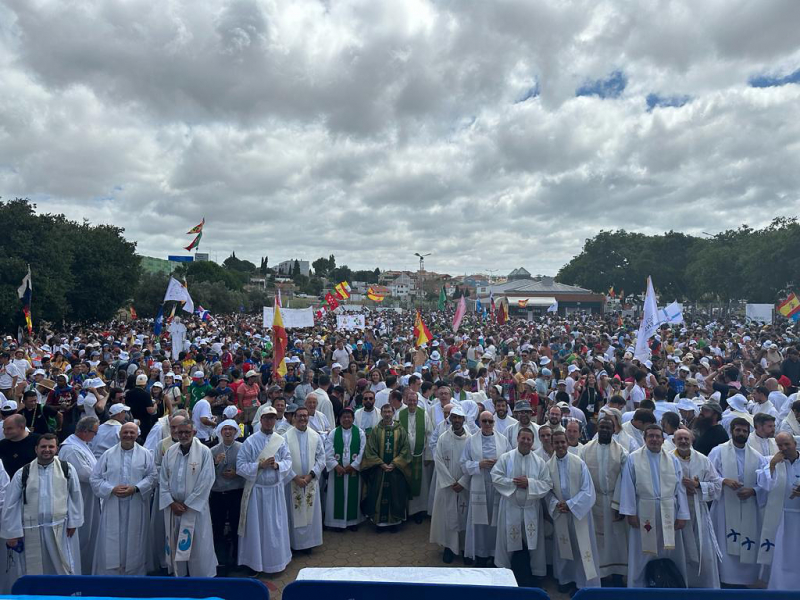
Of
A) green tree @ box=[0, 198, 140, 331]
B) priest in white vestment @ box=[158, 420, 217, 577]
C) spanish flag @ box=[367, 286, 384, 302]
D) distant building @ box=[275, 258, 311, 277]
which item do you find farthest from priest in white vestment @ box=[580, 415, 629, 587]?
distant building @ box=[275, 258, 311, 277]

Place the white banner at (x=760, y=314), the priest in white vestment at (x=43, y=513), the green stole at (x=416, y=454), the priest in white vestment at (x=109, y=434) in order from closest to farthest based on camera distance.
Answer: the priest in white vestment at (x=43, y=513) < the priest in white vestment at (x=109, y=434) < the green stole at (x=416, y=454) < the white banner at (x=760, y=314)

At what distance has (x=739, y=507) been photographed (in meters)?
5.15

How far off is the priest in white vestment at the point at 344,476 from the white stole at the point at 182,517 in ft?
5.88

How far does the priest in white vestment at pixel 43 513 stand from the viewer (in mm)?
4422

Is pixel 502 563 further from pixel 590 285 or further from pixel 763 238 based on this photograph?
pixel 590 285

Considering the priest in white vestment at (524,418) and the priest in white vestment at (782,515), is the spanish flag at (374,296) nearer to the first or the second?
the priest in white vestment at (524,418)

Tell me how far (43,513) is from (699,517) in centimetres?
600

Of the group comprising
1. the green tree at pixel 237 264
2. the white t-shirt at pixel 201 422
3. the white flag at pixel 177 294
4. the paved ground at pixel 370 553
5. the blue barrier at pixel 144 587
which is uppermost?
the green tree at pixel 237 264

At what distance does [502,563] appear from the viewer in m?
5.36

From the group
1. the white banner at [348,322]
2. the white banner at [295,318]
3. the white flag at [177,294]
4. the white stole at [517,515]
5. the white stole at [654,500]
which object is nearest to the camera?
the white stole at [654,500]

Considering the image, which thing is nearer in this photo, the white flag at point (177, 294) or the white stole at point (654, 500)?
the white stole at point (654, 500)

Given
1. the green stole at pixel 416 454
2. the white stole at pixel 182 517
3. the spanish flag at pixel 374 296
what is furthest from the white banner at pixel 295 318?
the spanish flag at pixel 374 296

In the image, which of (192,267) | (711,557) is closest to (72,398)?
(711,557)

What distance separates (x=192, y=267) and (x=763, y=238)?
196 ft
